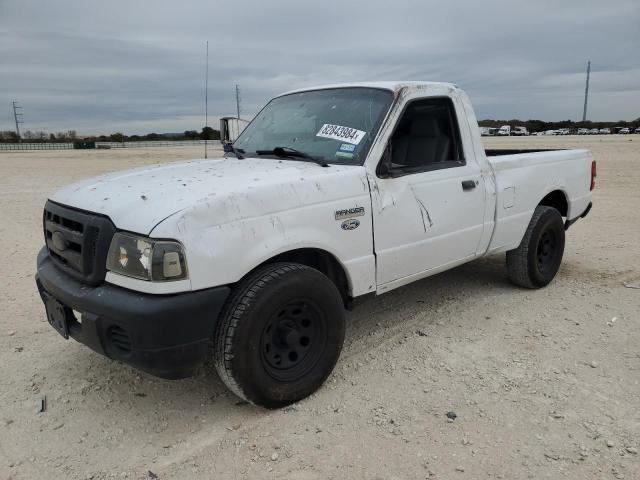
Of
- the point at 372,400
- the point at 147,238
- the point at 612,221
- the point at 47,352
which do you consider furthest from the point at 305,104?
the point at 612,221

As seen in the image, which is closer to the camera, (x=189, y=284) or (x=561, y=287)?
(x=189, y=284)

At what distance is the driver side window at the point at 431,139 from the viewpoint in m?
4.03

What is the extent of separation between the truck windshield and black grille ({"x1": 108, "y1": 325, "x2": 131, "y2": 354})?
1628 millimetres

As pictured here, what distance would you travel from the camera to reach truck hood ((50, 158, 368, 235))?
8.73 feet

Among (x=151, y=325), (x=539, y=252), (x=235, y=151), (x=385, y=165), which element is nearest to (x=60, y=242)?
(x=151, y=325)

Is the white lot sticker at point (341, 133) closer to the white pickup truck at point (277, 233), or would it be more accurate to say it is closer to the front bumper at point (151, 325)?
the white pickup truck at point (277, 233)

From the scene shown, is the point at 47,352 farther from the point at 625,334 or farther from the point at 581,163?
the point at 581,163

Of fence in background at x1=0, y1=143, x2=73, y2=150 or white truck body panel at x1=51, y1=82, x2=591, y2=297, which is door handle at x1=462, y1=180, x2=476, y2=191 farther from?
fence in background at x1=0, y1=143, x2=73, y2=150

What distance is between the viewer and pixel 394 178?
3.47m

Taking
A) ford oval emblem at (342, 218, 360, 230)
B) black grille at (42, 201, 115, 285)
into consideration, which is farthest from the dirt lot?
ford oval emblem at (342, 218, 360, 230)

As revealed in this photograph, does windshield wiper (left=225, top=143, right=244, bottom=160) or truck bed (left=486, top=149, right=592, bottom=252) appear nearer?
windshield wiper (left=225, top=143, right=244, bottom=160)

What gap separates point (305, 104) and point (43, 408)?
Result: 275 centimetres

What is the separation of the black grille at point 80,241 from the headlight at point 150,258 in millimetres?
124

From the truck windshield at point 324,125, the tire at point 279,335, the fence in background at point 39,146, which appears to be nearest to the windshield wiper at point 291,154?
the truck windshield at point 324,125
